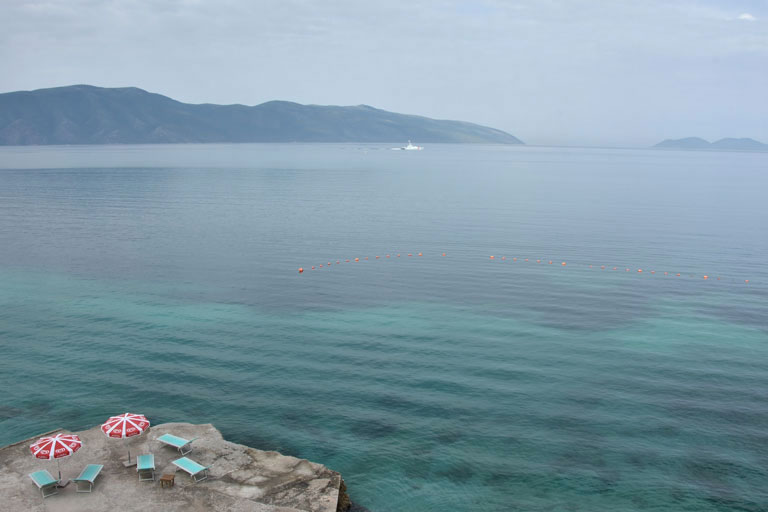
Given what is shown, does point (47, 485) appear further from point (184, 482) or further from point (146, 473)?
point (184, 482)

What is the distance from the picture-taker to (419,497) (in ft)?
83.9

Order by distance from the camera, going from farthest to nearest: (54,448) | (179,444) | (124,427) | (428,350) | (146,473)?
(428,350) → (179,444) → (124,427) → (146,473) → (54,448)

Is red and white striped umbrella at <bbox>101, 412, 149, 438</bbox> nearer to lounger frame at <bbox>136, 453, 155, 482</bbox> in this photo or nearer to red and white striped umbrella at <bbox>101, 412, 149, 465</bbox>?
red and white striped umbrella at <bbox>101, 412, 149, 465</bbox>

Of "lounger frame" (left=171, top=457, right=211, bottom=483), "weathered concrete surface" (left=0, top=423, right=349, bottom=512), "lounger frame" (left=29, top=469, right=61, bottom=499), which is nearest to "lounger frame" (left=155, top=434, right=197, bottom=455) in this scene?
"weathered concrete surface" (left=0, top=423, right=349, bottom=512)

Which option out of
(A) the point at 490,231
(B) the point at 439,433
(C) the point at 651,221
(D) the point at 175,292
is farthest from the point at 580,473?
(C) the point at 651,221

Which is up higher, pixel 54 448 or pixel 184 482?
pixel 54 448

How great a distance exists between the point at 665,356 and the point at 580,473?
16634mm

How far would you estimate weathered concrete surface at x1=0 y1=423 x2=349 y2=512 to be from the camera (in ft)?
76.8

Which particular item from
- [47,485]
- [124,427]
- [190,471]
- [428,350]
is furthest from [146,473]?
[428,350]

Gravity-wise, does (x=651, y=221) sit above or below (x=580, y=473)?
above

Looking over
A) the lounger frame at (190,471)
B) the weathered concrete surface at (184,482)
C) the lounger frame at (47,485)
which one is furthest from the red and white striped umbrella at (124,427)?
the lounger frame at (47,485)

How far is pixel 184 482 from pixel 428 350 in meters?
19.7

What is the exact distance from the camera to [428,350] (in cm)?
4094

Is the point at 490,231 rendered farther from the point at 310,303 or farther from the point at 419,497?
the point at 419,497
